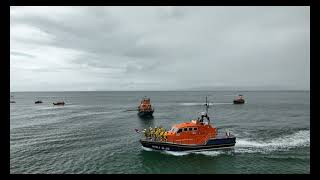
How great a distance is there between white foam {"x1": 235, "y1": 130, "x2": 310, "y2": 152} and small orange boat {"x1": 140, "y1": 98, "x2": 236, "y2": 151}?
320 centimetres

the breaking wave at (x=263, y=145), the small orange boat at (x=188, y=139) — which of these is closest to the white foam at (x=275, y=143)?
the breaking wave at (x=263, y=145)

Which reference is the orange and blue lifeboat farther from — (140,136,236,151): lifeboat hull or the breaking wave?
the breaking wave

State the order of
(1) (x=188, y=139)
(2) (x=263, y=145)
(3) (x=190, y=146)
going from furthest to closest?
(2) (x=263, y=145)
(1) (x=188, y=139)
(3) (x=190, y=146)

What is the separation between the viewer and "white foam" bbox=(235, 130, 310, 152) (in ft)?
123

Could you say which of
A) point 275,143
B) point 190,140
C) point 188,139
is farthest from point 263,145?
point 188,139

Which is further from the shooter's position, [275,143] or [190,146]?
[275,143]

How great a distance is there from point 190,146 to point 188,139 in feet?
3.32

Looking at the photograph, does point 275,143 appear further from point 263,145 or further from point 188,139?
point 188,139

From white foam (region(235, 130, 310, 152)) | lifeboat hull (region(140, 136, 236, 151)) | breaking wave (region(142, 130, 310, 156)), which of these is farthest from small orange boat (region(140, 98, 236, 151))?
white foam (region(235, 130, 310, 152))

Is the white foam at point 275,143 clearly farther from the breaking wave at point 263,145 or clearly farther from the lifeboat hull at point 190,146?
the lifeboat hull at point 190,146

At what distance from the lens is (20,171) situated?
102 ft

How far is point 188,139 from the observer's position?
36062 mm
